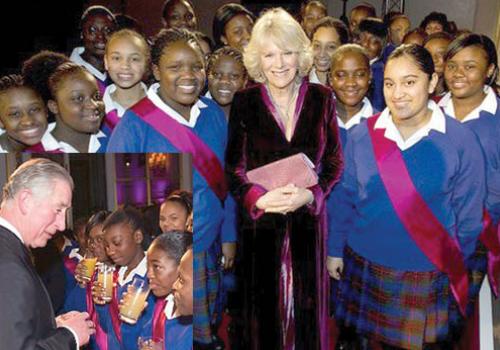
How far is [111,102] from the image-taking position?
222cm

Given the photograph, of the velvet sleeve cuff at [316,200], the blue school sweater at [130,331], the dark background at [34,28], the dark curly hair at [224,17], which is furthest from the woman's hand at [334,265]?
the dark background at [34,28]

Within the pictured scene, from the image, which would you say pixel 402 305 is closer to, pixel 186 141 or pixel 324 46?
pixel 186 141

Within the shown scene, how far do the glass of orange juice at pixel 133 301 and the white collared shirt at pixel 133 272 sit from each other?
0.6 inches

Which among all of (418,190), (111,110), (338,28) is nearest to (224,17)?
(338,28)

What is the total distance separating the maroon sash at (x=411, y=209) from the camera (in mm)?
1953

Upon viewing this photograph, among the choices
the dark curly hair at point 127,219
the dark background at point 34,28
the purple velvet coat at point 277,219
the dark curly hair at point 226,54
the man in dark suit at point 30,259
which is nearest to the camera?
the man in dark suit at point 30,259

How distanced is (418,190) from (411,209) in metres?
0.07

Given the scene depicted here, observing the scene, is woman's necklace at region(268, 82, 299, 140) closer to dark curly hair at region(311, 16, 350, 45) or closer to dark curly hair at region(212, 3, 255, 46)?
dark curly hair at region(311, 16, 350, 45)

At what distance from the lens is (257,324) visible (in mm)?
2104

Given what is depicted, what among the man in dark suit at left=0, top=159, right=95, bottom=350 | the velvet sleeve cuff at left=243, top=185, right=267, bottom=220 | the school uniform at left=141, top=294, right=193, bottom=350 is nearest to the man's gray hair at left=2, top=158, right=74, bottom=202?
the man in dark suit at left=0, top=159, right=95, bottom=350

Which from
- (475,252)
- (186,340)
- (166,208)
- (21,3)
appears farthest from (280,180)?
(21,3)

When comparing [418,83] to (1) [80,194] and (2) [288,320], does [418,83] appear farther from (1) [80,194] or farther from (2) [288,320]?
(1) [80,194]

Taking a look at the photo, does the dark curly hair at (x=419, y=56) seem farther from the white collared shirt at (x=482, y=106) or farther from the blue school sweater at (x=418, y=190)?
the white collared shirt at (x=482, y=106)

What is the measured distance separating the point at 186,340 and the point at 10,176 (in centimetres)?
70
